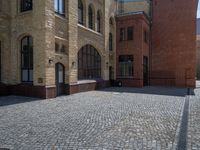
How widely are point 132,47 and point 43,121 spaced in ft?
56.2

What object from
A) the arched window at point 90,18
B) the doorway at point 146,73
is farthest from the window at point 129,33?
the arched window at point 90,18

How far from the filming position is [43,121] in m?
7.50

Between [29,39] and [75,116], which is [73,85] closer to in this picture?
[29,39]

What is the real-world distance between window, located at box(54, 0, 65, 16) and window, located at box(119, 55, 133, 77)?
10.5 m

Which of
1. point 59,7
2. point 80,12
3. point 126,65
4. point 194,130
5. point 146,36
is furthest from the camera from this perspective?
point 146,36

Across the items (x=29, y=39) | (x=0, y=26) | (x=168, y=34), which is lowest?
(x=29, y=39)

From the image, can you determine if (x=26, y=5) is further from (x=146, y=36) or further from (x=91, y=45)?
(x=146, y=36)

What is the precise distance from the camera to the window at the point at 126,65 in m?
23.3

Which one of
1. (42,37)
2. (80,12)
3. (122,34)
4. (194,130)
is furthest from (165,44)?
(194,130)

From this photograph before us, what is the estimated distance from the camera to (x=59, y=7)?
48.5 ft

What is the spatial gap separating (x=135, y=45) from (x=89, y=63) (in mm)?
6528

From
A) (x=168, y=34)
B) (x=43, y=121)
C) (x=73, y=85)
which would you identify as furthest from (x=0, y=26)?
(x=168, y=34)

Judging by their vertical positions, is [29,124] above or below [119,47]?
below

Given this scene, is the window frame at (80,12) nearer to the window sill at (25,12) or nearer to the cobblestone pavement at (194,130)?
the window sill at (25,12)
